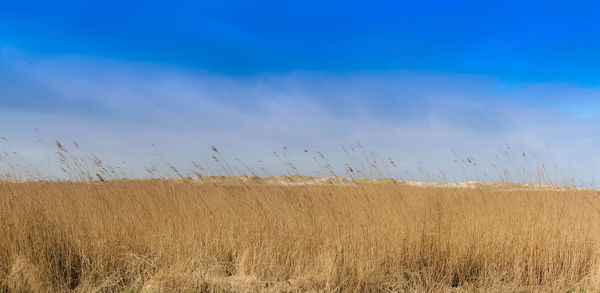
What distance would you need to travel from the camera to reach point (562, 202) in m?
6.03

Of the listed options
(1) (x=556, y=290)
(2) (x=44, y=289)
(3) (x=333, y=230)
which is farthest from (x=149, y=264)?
(1) (x=556, y=290)

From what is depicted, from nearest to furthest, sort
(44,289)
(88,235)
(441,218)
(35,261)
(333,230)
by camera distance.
A: 1. (44,289)
2. (35,261)
3. (88,235)
4. (333,230)
5. (441,218)

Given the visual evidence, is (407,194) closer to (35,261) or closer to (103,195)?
(103,195)

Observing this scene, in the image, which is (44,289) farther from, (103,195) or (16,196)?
(103,195)

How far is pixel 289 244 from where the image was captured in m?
4.41

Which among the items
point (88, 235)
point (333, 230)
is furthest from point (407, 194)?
point (88, 235)

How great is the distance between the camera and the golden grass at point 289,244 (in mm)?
3773

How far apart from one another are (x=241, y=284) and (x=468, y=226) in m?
2.55

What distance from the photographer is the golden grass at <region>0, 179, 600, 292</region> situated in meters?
3.77

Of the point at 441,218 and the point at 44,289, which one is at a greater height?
the point at 441,218

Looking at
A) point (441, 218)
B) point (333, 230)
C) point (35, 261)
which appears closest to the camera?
point (35, 261)

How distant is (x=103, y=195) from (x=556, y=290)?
516 cm

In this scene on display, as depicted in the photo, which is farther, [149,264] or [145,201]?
[145,201]

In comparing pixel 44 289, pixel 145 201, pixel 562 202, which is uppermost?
pixel 562 202
